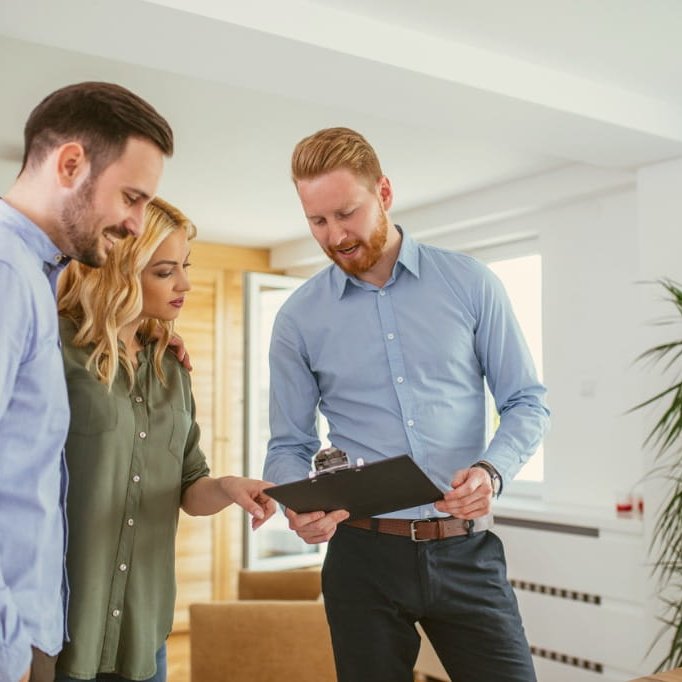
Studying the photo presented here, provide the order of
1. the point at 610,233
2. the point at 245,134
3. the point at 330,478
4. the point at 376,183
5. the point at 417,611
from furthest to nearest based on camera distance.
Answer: the point at 610,233 → the point at 245,134 → the point at 376,183 → the point at 417,611 → the point at 330,478

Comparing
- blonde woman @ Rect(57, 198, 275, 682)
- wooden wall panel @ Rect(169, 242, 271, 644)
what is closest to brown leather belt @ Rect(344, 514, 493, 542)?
blonde woman @ Rect(57, 198, 275, 682)

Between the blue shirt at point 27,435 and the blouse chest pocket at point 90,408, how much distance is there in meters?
0.28

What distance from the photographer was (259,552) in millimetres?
6277

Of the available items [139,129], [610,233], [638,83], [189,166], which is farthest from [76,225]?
[610,233]

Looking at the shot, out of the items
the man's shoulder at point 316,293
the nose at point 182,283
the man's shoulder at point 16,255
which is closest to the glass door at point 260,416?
the man's shoulder at point 316,293

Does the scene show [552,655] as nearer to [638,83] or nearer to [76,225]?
[638,83]

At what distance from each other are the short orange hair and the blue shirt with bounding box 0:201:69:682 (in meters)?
0.75

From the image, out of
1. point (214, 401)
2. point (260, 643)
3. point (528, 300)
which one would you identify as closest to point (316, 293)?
point (260, 643)

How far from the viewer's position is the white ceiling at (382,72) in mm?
2688

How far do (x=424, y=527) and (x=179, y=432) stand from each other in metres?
0.54

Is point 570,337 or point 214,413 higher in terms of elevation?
point 570,337

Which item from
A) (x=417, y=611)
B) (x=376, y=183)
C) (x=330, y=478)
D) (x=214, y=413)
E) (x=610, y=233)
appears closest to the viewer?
(x=330, y=478)

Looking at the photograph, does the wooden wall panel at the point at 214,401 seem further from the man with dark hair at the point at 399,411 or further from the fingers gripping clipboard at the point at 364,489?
the fingers gripping clipboard at the point at 364,489

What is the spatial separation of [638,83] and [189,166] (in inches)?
87.3
